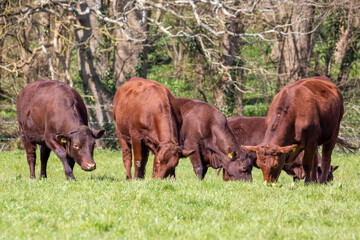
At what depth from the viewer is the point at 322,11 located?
21375mm

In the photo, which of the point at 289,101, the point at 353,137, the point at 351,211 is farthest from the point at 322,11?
the point at 351,211

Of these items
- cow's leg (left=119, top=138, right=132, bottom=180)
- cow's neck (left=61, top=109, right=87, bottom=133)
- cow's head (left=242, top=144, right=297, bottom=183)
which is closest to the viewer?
cow's head (left=242, top=144, right=297, bottom=183)

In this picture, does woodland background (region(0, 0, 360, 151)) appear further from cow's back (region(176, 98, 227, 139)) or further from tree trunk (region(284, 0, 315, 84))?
cow's back (region(176, 98, 227, 139))

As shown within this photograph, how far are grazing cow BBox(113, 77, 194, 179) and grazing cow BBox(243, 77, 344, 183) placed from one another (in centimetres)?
138

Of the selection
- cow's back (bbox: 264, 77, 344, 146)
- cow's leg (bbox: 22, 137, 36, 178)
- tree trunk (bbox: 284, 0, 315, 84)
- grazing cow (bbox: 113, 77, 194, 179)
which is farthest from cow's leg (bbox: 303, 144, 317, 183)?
tree trunk (bbox: 284, 0, 315, 84)

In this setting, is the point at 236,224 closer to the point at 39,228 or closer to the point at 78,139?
the point at 39,228

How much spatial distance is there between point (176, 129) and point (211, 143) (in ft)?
6.64

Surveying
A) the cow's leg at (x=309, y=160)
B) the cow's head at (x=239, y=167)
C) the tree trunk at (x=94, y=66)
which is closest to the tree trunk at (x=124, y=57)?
the tree trunk at (x=94, y=66)

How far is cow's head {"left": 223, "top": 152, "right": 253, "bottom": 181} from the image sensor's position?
429 inches

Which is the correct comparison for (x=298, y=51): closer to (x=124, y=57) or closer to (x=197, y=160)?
(x=124, y=57)

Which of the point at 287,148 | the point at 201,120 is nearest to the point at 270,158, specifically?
the point at 287,148

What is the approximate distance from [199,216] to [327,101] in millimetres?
4815

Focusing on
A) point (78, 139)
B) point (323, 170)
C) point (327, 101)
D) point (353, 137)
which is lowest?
point (353, 137)

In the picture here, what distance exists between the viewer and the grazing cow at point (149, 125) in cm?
897
